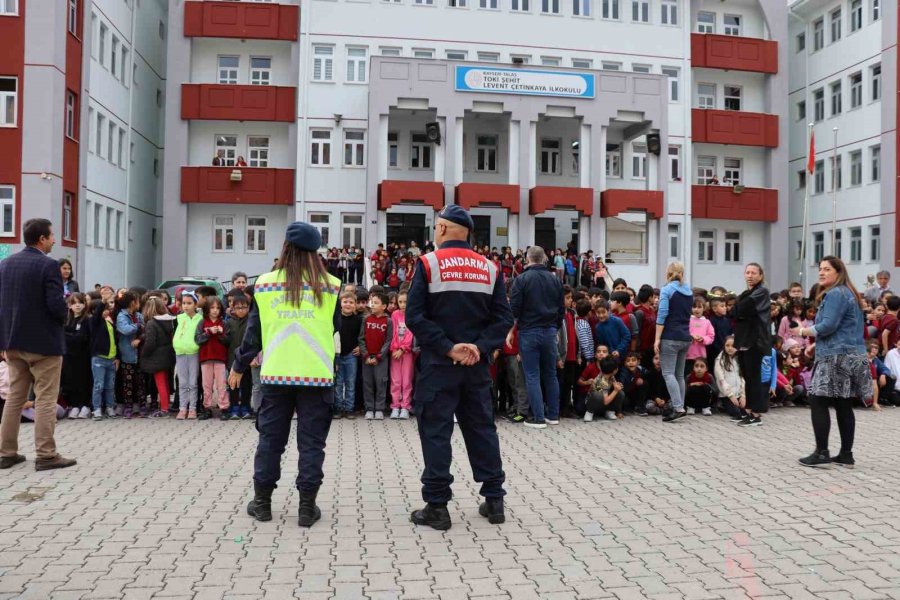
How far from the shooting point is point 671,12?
36.7 m

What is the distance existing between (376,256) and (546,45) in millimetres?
13256

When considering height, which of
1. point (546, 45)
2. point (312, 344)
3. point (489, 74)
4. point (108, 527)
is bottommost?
point (108, 527)

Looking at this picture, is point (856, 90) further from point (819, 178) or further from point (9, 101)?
point (9, 101)

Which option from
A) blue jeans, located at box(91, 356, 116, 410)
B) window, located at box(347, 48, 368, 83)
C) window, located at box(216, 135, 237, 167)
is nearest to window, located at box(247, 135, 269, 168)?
window, located at box(216, 135, 237, 167)

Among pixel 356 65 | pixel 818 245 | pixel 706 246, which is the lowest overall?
pixel 706 246

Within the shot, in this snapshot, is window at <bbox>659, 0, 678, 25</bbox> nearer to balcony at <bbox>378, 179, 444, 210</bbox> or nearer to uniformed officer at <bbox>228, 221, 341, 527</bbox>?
balcony at <bbox>378, 179, 444, 210</bbox>

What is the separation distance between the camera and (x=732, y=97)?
127ft

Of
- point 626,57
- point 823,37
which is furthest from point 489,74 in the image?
point 823,37

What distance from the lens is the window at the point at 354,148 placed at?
33.9 metres

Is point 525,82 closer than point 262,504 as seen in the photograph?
No

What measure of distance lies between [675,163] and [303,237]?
3352 cm

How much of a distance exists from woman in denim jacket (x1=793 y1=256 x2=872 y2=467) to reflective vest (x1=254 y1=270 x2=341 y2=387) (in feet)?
15.9

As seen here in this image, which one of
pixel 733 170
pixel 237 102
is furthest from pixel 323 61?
pixel 733 170

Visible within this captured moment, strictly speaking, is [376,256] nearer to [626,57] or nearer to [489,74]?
[489,74]
